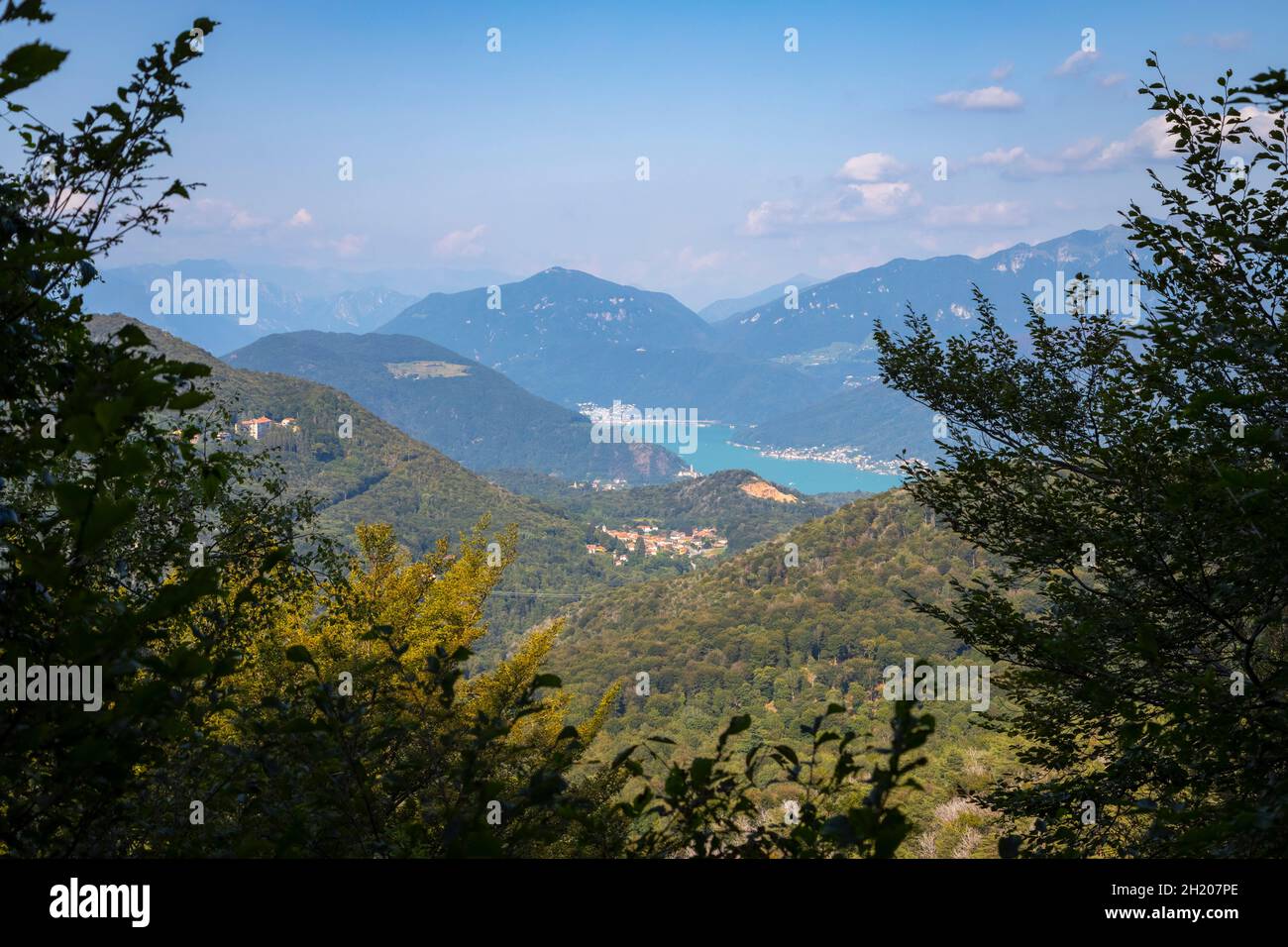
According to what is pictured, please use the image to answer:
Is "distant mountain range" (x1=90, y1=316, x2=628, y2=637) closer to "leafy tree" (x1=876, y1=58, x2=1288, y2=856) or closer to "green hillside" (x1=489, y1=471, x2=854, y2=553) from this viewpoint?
"green hillside" (x1=489, y1=471, x2=854, y2=553)

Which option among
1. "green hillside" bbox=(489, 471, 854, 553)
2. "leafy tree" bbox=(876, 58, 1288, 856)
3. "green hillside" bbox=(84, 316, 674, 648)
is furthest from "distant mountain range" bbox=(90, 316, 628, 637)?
"leafy tree" bbox=(876, 58, 1288, 856)

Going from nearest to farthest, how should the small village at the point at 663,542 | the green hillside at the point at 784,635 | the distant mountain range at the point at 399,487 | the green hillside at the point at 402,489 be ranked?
the green hillside at the point at 784,635 → the green hillside at the point at 402,489 → the distant mountain range at the point at 399,487 → the small village at the point at 663,542

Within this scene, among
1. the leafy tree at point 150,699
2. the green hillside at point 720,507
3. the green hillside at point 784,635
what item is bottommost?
the green hillside at point 784,635

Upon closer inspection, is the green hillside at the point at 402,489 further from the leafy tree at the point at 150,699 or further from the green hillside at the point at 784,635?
the leafy tree at the point at 150,699

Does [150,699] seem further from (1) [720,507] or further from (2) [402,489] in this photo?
(1) [720,507]

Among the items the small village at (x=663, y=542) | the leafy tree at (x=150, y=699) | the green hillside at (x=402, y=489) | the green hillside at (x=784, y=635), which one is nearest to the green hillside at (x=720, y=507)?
the small village at (x=663, y=542)

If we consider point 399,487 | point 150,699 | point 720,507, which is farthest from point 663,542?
point 150,699
